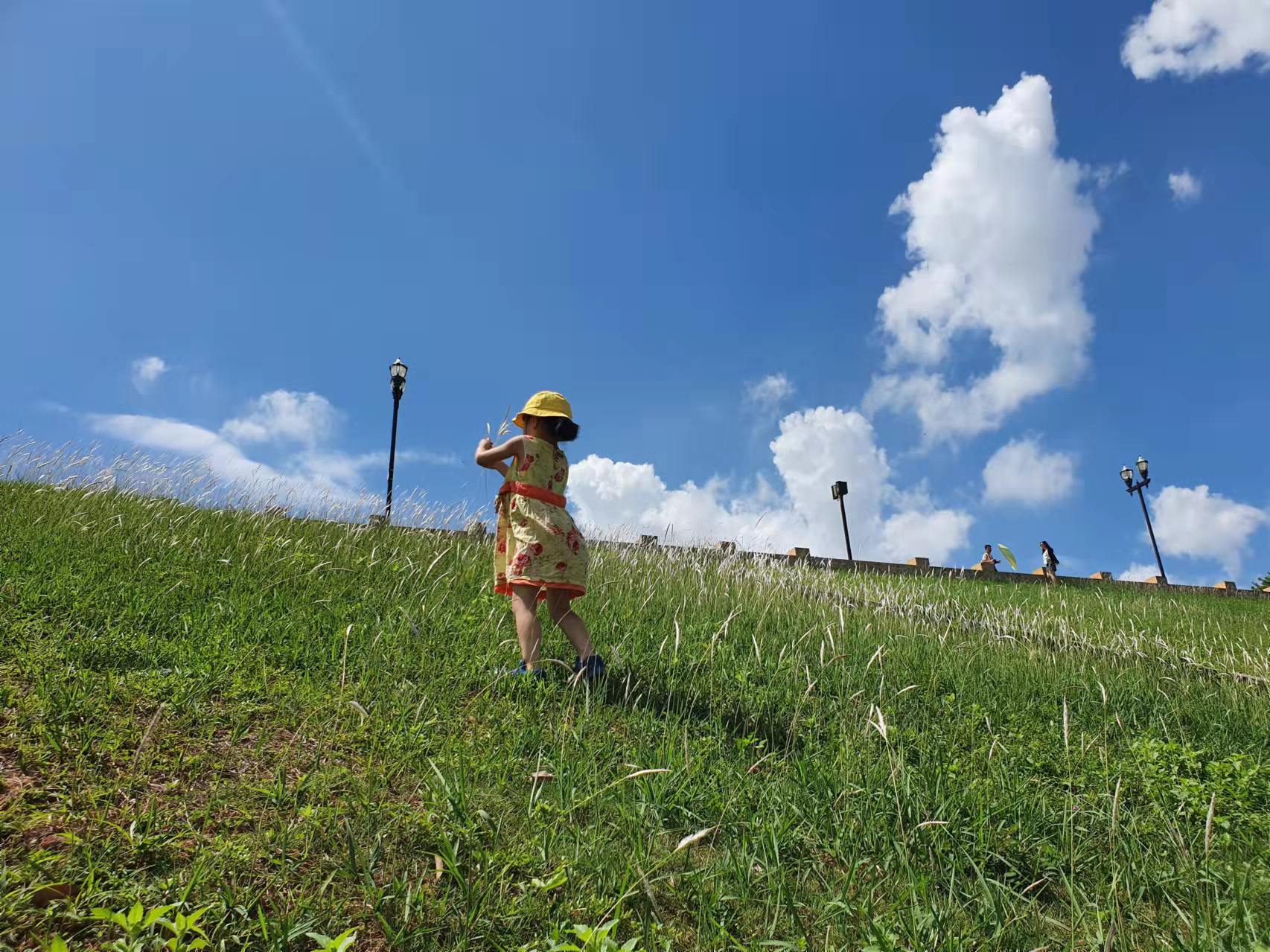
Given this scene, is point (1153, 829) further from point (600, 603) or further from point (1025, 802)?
point (600, 603)

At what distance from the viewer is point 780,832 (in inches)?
118

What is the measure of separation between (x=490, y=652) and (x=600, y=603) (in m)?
2.04

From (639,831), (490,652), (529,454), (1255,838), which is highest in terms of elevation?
(529,454)

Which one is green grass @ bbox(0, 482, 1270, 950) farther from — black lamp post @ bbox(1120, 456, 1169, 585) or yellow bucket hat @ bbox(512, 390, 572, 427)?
black lamp post @ bbox(1120, 456, 1169, 585)

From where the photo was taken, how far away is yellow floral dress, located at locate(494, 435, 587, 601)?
15.4 feet

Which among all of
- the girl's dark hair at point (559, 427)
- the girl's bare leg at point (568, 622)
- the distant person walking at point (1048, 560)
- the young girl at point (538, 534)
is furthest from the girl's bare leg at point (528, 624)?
the distant person walking at point (1048, 560)

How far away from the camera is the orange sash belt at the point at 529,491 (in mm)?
4887

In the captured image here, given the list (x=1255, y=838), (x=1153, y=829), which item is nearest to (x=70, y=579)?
(x=1153, y=829)

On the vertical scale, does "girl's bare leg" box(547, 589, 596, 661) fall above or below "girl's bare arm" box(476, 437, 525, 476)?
below

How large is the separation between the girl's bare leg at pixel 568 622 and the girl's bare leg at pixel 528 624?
180mm

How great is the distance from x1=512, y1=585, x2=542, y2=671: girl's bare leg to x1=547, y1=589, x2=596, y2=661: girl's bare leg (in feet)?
0.59

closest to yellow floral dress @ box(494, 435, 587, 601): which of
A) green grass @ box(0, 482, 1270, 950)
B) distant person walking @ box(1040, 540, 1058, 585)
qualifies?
green grass @ box(0, 482, 1270, 950)

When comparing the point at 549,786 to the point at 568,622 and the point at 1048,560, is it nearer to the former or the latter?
the point at 568,622

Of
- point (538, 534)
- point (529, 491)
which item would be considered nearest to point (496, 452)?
point (529, 491)
